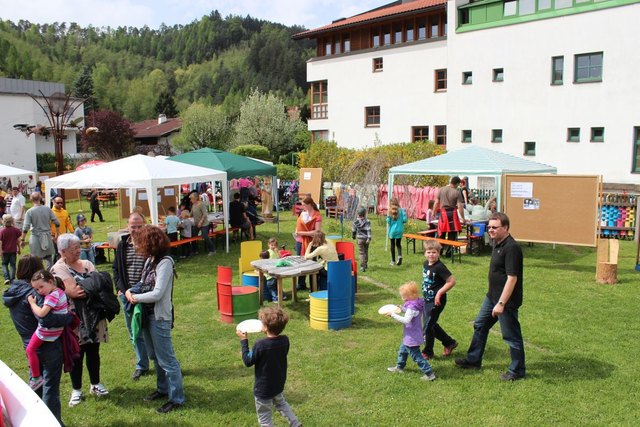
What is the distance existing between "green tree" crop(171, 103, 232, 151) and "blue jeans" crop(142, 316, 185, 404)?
46.4 meters

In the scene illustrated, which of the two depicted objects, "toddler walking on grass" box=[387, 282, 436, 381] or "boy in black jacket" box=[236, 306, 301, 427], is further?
"toddler walking on grass" box=[387, 282, 436, 381]

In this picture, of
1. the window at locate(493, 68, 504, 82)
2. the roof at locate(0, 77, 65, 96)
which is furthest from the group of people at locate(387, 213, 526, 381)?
the roof at locate(0, 77, 65, 96)

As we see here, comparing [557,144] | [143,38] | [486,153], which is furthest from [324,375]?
[143,38]

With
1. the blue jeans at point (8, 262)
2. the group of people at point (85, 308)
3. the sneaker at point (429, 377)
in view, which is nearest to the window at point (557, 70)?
the sneaker at point (429, 377)

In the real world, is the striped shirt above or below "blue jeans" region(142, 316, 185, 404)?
above

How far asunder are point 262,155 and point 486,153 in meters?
28.0

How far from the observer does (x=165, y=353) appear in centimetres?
533

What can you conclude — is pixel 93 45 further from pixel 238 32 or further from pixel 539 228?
pixel 539 228

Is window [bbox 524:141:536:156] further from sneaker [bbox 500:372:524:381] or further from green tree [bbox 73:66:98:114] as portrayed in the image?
green tree [bbox 73:66:98:114]

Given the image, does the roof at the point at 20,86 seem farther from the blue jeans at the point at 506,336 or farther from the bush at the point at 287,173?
the blue jeans at the point at 506,336

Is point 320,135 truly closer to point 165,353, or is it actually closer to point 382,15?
point 382,15

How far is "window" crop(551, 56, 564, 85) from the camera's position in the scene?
22.5 metres

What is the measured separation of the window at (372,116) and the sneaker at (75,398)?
27.3 meters

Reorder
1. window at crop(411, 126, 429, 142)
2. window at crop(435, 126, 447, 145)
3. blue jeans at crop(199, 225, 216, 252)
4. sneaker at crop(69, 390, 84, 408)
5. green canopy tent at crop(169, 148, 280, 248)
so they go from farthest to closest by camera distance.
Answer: window at crop(411, 126, 429, 142) → window at crop(435, 126, 447, 145) → green canopy tent at crop(169, 148, 280, 248) → blue jeans at crop(199, 225, 216, 252) → sneaker at crop(69, 390, 84, 408)
